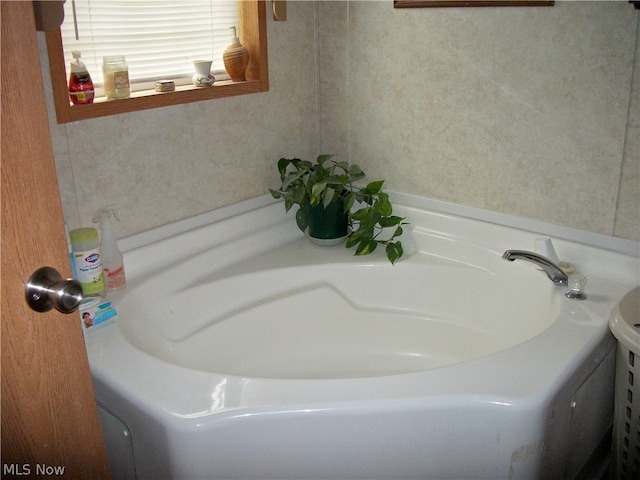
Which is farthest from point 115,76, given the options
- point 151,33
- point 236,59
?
point 236,59

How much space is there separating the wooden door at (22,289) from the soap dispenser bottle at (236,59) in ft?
3.65

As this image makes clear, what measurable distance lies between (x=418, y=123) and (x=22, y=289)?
1.44 m

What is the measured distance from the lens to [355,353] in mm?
2018

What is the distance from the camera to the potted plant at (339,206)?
79.4 inches

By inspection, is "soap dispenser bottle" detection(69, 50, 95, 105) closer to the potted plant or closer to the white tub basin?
the white tub basin

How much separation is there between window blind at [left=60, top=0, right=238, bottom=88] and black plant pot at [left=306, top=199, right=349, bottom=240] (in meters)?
0.57

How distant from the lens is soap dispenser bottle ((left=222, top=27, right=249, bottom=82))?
6.51 feet

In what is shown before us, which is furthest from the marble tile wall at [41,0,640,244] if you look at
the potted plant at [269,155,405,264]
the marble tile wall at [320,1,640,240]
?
the potted plant at [269,155,405,264]

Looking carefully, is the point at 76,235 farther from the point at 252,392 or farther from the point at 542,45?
the point at 542,45

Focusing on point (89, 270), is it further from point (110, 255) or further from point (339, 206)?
point (339, 206)

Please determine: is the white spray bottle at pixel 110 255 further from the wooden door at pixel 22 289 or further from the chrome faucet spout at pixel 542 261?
the chrome faucet spout at pixel 542 261

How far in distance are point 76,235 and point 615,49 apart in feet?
4.80

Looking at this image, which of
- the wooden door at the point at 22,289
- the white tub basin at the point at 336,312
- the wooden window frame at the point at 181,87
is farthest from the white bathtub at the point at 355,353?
the wooden window frame at the point at 181,87

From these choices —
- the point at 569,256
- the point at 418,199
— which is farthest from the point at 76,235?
the point at 569,256
